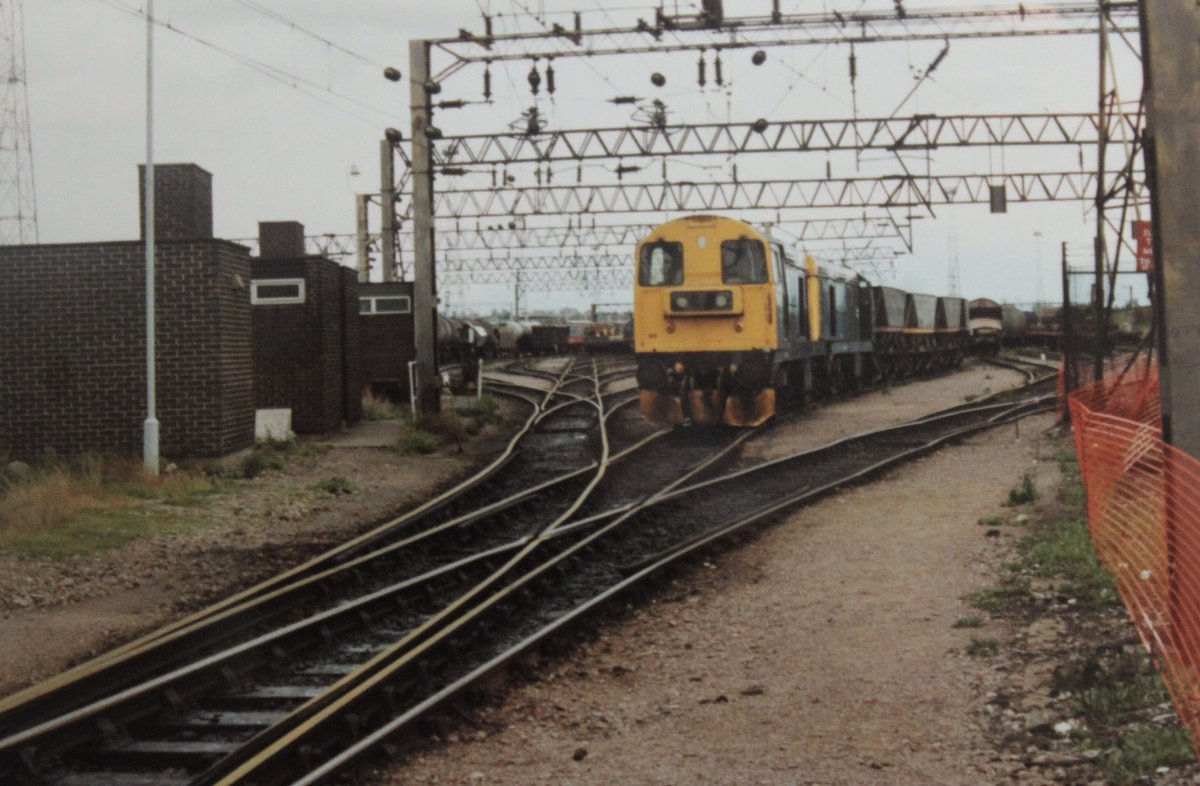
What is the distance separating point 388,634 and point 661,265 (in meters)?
13.0

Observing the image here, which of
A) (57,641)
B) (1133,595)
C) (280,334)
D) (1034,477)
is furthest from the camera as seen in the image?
(280,334)

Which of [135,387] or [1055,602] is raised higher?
[135,387]

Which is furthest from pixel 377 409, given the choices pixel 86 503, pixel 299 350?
pixel 86 503

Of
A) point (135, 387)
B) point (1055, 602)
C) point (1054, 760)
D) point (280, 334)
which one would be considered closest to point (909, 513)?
point (1055, 602)

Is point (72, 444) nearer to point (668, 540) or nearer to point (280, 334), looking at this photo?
point (280, 334)

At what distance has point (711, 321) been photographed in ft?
67.7

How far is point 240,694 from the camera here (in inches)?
288

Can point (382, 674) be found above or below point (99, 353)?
below

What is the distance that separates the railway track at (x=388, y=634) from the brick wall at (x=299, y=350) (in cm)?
775

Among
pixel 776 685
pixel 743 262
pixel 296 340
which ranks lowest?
pixel 776 685

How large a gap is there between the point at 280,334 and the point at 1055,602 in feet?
53.9

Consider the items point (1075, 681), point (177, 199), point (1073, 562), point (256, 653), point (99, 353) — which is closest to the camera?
point (1075, 681)

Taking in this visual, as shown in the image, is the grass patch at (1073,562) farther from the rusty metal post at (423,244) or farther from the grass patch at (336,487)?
the rusty metal post at (423,244)

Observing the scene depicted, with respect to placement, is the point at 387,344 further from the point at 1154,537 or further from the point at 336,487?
the point at 1154,537
